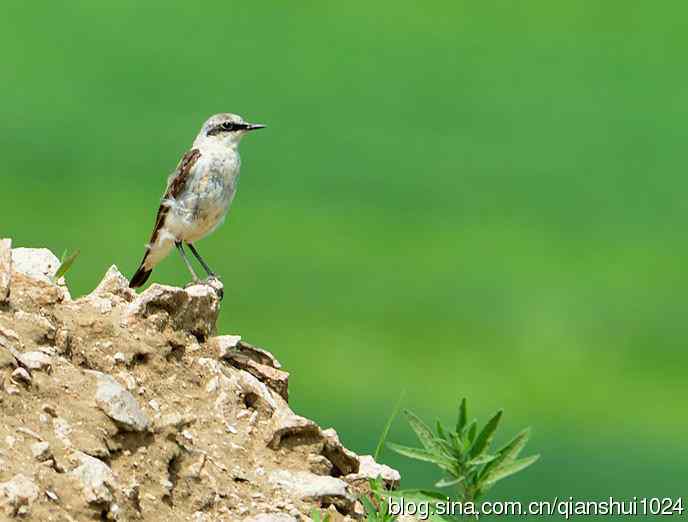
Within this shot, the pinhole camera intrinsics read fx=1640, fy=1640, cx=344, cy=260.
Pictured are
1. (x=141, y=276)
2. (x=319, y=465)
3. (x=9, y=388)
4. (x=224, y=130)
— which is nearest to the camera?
(x=9, y=388)

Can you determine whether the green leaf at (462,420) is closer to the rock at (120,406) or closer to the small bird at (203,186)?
the rock at (120,406)

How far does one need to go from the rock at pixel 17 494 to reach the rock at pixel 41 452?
142 millimetres

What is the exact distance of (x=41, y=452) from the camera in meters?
4.15

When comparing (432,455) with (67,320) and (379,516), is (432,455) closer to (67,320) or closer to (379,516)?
(379,516)

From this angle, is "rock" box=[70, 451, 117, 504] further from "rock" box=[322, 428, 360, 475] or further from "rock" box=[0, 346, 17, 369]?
"rock" box=[322, 428, 360, 475]

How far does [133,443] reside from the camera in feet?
14.6

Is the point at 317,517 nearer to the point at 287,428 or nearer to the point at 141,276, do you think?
the point at 287,428

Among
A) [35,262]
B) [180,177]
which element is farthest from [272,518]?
[180,177]

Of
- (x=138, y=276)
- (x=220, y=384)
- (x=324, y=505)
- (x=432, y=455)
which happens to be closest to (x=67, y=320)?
(x=220, y=384)

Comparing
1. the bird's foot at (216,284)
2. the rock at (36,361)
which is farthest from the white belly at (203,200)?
the rock at (36,361)

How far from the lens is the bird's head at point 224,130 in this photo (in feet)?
25.9

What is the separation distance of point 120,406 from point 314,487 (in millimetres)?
625

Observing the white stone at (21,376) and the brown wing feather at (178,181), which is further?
the brown wing feather at (178,181)

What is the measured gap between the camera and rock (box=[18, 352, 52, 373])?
4.52 meters
